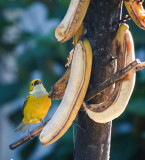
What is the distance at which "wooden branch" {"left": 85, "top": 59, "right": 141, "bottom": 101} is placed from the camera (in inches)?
38.6

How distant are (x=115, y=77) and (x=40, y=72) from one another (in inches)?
137

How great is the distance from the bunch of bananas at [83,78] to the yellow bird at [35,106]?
0.82 meters

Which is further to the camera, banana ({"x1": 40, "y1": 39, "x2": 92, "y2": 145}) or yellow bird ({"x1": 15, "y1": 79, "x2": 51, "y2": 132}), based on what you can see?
yellow bird ({"x1": 15, "y1": 79, "x2": 51, "y2": 132})

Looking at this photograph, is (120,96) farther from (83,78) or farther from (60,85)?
(60,85)

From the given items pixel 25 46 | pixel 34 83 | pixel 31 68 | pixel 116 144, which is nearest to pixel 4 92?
pixel 31 68

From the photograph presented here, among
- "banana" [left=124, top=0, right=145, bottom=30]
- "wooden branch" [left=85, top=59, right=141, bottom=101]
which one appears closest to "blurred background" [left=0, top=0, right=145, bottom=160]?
"wooden branch" [left=85, top=59, right=141, bottom=101]

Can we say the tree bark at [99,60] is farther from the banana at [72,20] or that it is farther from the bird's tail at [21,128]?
the bird's tail at [21,128]

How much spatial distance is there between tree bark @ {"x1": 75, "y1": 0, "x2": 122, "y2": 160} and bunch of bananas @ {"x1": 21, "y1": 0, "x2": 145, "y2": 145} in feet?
0.11

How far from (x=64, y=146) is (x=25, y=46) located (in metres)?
1.98

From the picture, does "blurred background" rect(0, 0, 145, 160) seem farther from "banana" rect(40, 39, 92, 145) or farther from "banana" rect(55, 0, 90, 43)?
"banana" rect(55, 0, 90, 43)

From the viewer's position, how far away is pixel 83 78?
42.1 inches

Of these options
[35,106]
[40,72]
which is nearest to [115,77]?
[35,106]

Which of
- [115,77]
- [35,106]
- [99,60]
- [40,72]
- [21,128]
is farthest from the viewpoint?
[40,72]

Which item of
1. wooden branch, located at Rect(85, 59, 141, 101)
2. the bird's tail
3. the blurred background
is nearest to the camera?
wooden branch, located at Rect(85, 59, 141, 101)
